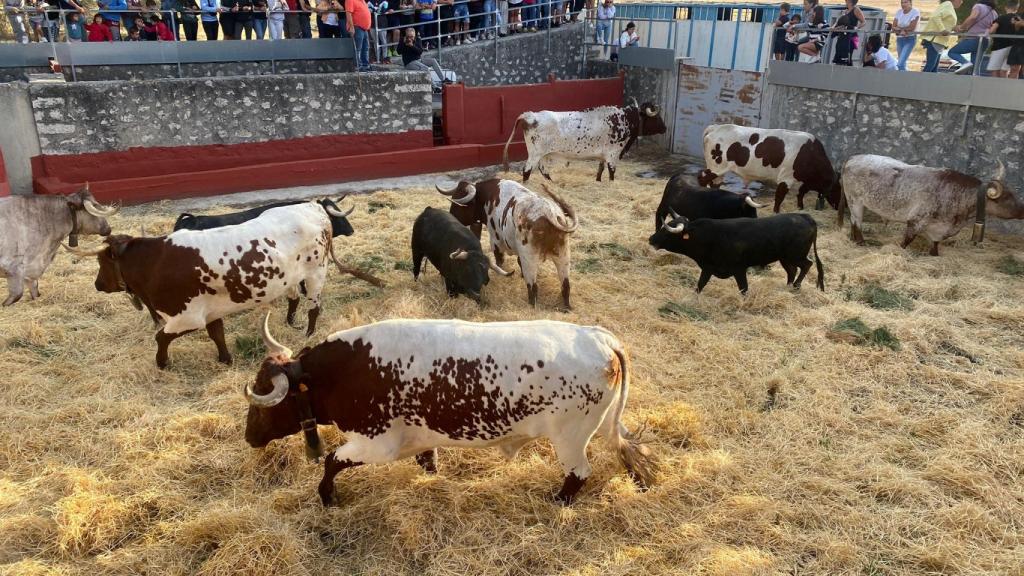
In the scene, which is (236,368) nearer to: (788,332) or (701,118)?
(788,332)

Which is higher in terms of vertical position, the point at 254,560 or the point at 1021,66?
the point at 1021,66

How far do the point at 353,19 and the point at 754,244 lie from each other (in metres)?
10.1

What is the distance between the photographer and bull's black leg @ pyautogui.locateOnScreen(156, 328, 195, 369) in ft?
20.1

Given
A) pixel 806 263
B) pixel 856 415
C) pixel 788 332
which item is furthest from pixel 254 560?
pixel 806 263

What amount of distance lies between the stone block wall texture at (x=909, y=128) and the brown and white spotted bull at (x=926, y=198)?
440mm

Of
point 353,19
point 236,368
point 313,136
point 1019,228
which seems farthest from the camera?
point 353,19

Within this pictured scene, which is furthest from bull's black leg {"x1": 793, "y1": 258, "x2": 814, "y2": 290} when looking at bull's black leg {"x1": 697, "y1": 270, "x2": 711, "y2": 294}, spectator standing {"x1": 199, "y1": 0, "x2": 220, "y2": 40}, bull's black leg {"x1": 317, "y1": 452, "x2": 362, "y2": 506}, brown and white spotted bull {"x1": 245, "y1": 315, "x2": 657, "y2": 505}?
spectator standing {"x1": 199, "y1": 0, "x2": 220, "y2": 40}

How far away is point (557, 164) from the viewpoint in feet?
49.4

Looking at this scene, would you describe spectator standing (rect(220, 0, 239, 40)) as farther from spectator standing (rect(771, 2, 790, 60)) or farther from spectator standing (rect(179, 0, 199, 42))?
spectator standing (rect(771, 2, 790, 60))

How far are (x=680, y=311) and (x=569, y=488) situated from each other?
350 cm

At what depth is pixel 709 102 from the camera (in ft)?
48.9

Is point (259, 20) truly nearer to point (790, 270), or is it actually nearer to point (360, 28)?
point (360, 28)

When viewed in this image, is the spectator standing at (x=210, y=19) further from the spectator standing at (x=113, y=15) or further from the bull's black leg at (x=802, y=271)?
the bull's black leg at (x=802, y=271)

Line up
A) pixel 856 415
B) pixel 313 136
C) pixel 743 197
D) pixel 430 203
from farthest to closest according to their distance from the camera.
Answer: pixel 313 136 → pixel 430 203 → pixel 743 197 → pixel 856 415
